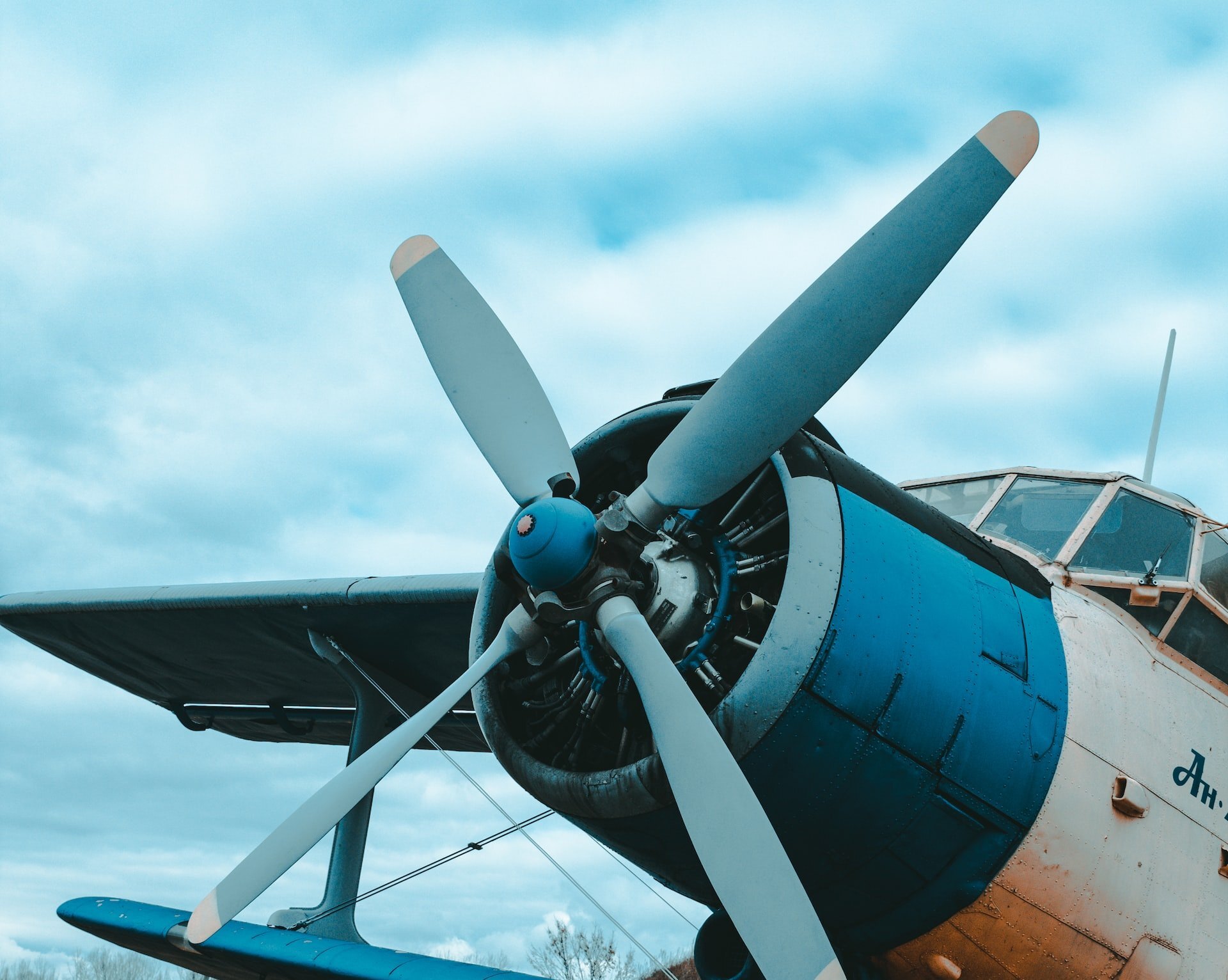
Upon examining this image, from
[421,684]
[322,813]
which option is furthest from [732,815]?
[421,684]

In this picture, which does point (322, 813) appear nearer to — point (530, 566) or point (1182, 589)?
point (530, 566)

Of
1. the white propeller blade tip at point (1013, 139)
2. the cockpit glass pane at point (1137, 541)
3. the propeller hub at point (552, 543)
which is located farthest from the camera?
the cockpit glass pane at point (1137, 541)

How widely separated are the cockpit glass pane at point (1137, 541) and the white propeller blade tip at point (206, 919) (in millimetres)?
4988

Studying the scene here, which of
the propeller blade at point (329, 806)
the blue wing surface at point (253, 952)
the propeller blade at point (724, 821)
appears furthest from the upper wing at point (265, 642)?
the propeller blade at point (724, 821)

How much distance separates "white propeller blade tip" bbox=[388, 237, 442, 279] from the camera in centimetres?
720

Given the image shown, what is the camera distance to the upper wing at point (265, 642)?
31.3 ft

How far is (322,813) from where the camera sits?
19.1 ft

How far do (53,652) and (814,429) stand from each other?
844cm

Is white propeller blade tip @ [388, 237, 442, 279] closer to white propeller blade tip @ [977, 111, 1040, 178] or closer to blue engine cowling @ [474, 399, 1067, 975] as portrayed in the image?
blue engine cowling @ [474, 399, 1067, 975]

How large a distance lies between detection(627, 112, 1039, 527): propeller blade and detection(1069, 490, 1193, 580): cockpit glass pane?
2460 millimetres

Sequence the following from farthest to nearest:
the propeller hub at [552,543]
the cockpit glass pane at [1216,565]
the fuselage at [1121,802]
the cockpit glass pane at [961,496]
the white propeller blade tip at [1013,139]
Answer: the cockpit glass pane at [961,496], the cockpit glass pane at [1216,565], the fuselage at [1121,802], the white propeller blade tip at [1013,139], the propeller hub at [552,543]

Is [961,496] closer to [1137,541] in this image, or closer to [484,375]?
[1137,541]

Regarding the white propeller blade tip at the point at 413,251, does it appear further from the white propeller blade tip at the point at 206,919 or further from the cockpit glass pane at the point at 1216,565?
the cockpit glass pane at the point at 1216,565

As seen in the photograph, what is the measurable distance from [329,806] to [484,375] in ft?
8.11
